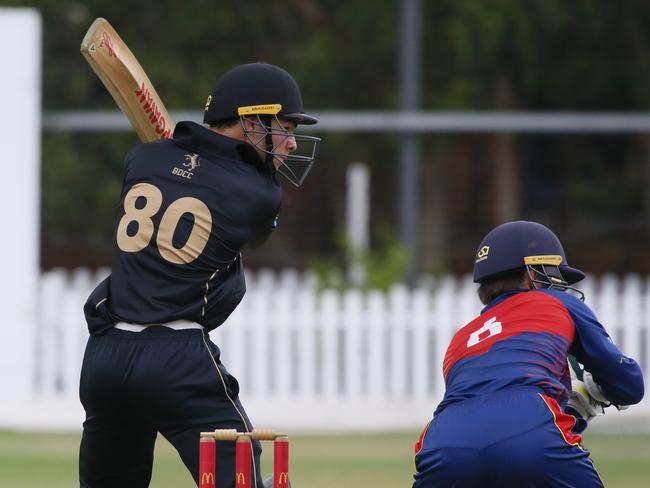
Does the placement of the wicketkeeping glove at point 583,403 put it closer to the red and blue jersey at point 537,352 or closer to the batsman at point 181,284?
the red and blue jersey at point 537,352

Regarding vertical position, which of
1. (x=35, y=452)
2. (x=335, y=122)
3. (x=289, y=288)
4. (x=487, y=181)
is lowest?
(x=35, y=452)

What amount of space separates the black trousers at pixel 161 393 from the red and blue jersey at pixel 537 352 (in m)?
0.74

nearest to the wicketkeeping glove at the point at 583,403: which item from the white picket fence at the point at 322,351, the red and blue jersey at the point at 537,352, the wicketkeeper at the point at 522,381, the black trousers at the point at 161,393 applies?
the wicketkeeper at the point at 522,381

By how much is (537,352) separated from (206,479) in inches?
44.5

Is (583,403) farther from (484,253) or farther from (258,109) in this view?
(258,109)

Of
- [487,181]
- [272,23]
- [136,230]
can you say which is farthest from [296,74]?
[136,230]

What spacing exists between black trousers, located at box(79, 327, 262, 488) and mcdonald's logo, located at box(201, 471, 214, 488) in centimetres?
16

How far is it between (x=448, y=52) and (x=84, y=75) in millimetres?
4476

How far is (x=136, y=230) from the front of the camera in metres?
4.72

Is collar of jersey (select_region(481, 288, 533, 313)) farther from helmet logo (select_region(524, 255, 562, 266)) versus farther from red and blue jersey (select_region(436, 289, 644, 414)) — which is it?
helmet logo (select_region(524, 255, 562, 266))

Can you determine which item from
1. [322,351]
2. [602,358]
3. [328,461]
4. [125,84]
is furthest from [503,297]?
A: [322,351]

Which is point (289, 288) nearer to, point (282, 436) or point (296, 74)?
point (296, 74)

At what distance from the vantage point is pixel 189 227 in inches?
185

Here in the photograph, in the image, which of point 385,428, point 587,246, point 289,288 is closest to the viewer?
point 385,428
